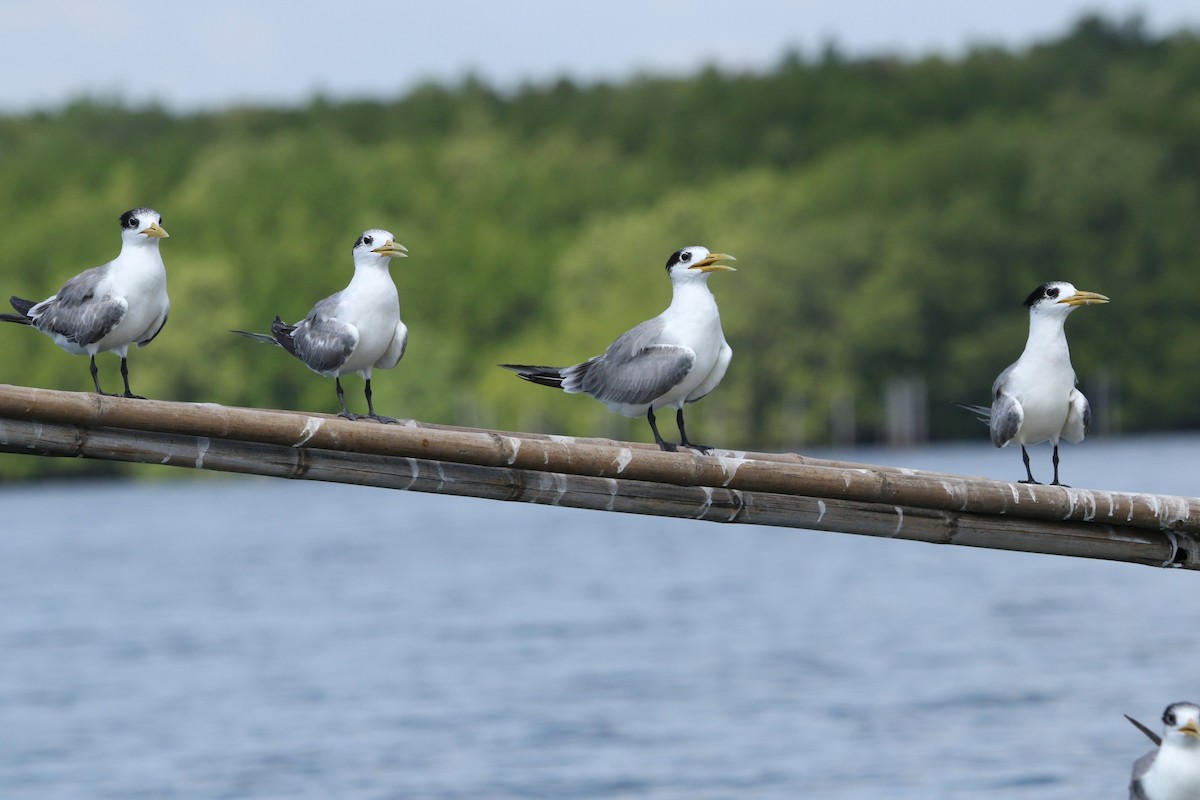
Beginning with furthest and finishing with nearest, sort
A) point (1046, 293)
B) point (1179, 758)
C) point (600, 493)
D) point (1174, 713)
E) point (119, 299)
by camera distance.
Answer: point (1046, 293)
point (119, 299)
point (600, 493)
point (1179, 758)
point (1174, 713)

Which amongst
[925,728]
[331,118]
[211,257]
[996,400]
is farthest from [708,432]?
[996,400]

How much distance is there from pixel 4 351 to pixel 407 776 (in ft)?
307

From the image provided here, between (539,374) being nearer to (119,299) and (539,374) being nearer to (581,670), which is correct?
(119,299)

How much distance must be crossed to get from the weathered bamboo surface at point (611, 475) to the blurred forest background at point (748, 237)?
8276cm

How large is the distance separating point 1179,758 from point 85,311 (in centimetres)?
615

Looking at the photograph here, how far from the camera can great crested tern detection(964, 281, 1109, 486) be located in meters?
11.8

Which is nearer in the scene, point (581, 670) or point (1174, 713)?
point (1174, 713)

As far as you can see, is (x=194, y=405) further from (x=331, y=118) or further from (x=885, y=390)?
(x=331, y=118)

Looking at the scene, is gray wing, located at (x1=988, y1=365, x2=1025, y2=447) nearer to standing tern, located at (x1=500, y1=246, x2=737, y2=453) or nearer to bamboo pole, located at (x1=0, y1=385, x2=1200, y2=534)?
bamboo pole, located at (x1=0, y1=385, x2=1200, y2=534)

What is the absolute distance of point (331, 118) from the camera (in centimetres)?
16862

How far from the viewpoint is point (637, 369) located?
1094 cm

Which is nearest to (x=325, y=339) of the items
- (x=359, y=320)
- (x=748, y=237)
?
(x=359, y=320)

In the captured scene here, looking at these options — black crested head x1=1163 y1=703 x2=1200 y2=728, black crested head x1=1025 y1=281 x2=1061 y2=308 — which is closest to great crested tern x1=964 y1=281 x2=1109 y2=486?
black crested head x1=1025 y1=281 x2=1061 y2=308

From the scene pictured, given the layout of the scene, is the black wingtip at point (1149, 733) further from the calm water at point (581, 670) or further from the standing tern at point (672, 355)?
the calm water at point (581, 670)
